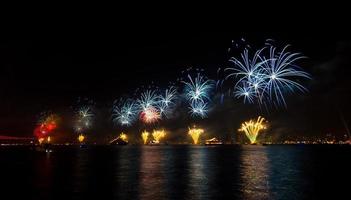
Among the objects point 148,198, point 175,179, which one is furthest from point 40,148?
point 148,198

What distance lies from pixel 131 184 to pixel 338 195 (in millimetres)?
21536

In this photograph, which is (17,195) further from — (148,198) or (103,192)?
(148,198)

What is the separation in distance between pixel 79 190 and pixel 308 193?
22.9m

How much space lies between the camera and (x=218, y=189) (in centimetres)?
3894

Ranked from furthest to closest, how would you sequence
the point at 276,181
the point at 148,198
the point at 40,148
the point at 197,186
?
the point at 40,148 < the point at 276,181 < the point at 197,186 < the point at 148,198

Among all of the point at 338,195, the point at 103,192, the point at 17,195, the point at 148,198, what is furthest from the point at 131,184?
the point at 338,195

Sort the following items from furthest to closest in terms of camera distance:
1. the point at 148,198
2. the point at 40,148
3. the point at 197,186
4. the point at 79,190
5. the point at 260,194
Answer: the point at 40,148 → the point at 197,186 → the point at 79,190 → the point at 260,194 → the point at 148,198

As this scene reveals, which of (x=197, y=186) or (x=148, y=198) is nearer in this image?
(x=148, y=198)

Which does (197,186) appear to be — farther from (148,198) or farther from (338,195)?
(338,195)

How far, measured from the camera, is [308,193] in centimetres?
3744

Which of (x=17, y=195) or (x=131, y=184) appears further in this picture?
(x=131, y=184)

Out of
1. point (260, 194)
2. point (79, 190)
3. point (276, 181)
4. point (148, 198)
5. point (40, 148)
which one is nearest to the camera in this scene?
point (148, 198)

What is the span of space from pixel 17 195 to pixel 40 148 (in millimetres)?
154137

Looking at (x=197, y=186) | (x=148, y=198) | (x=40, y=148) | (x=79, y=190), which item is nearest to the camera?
(x=148, y=198)
